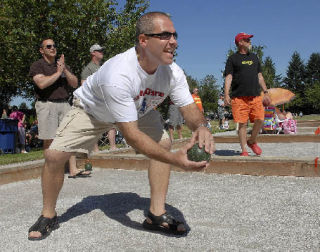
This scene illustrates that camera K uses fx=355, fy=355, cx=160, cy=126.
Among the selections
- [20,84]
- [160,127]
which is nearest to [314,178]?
[160,127]

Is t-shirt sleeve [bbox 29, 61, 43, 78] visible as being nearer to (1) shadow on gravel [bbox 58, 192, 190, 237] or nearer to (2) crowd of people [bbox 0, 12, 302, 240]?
(2) crowd of people [bbox 0, 12, 302, 240]

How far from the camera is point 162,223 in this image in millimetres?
3000

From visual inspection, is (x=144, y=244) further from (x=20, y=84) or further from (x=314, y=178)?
(x=20, y=84)

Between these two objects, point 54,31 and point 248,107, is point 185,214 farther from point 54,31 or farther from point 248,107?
point 54,31

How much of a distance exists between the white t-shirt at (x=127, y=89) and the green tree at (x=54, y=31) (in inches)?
Result: 507

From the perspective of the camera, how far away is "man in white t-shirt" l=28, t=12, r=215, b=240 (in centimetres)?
252

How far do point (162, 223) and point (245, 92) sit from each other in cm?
387

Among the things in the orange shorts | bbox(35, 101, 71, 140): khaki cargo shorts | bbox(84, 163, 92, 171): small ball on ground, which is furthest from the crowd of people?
the orange shorts

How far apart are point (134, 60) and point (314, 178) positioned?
316 cm

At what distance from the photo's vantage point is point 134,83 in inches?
104

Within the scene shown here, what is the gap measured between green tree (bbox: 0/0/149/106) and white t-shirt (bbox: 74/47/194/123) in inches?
507

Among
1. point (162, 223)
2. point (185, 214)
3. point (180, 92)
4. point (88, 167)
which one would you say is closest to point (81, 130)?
point (180, 92)

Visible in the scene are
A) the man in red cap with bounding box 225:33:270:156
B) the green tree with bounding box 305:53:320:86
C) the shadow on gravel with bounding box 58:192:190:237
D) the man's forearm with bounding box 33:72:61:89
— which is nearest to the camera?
the shadow on gravel with bounding box 58:192:190:237

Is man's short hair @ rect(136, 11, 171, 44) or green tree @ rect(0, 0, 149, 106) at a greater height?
green tree @ rect(0, 0, 149, 106)
